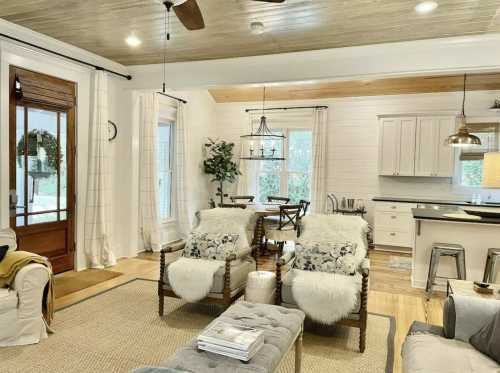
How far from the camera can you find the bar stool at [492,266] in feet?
13.1

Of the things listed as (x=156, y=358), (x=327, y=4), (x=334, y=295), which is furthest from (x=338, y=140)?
(x=156, y=358)

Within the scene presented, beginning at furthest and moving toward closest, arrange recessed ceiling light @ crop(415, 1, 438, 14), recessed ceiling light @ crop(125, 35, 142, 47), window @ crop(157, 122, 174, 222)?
Result: window @ crop(157, 122, 174, 222) < recessed ceiling light @ crop(125, 35, 142, 47) < recessed ceiling light @ crop(415, 1, 438, 14)

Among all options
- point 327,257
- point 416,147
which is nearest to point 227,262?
point 327,257

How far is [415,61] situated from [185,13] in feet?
8.73

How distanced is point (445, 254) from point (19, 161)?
4821 mm

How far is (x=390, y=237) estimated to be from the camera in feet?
21.7

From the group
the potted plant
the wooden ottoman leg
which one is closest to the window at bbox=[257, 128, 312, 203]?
the potted plant

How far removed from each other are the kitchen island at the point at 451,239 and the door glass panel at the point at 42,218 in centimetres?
435

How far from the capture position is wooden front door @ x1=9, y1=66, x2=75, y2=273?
4.09m

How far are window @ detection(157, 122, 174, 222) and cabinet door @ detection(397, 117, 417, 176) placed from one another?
164 inches

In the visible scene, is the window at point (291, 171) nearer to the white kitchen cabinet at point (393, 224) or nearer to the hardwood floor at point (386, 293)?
the white kitchen cabinet at point (393, 224)

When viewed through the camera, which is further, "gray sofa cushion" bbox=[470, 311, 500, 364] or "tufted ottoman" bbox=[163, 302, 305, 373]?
"gray sofa cushion" bbox=[470, 311, 500, 364]

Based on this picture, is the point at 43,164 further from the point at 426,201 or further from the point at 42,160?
the point at 426,201

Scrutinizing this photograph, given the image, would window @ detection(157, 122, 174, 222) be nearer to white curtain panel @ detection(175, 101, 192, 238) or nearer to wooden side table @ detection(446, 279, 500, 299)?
white curtain panel @ detection(175, 101, 192, 238)
